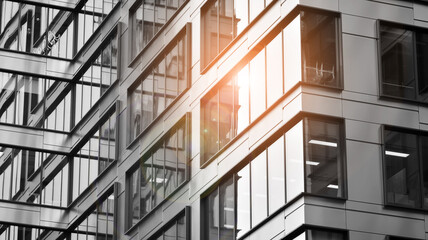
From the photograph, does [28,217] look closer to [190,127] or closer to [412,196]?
[190,127]

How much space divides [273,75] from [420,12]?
545cm

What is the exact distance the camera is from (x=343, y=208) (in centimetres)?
3600

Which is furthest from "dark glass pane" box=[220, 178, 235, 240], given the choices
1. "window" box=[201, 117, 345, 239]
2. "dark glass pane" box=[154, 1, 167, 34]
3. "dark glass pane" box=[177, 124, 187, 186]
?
"dark glass pane" box=[154, 1, 167, 34]

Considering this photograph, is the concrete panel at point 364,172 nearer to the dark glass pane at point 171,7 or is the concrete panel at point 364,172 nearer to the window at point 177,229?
the window at point 177,229

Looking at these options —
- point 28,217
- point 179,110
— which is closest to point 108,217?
point 28,217

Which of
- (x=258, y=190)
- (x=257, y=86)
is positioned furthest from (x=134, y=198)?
(x=258, y=190)

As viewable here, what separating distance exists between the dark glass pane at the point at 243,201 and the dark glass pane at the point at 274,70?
2921 millimetres

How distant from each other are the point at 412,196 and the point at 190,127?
12566mm

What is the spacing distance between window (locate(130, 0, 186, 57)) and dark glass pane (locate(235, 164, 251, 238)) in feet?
38.6

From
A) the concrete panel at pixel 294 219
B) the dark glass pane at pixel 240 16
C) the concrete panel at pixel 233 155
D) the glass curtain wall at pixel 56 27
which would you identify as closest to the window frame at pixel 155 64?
the dark glass pane at pixel 240 16

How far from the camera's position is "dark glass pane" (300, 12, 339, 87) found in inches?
1489

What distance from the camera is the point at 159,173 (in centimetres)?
4931

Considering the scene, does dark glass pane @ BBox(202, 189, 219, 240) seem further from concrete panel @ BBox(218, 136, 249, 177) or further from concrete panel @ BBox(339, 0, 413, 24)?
concrete panel @ BBox(339, 0, 413, 24)

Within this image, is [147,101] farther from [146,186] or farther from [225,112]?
[225,112]
